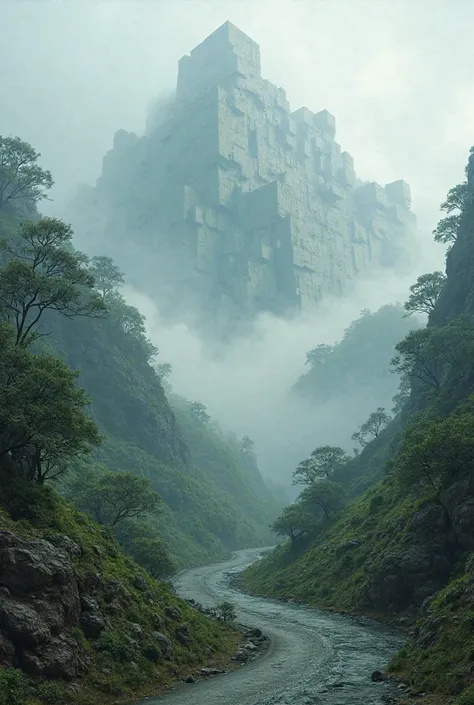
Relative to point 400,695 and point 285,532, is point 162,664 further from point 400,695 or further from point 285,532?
point 285,532

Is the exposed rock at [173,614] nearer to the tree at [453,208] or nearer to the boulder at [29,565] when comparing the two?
the boulder at [29,565]

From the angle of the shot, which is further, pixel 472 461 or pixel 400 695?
pixel 472 461

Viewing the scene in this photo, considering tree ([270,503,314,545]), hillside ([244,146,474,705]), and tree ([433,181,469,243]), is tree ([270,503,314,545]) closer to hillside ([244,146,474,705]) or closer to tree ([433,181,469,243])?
hillside ([244,146,474,705])

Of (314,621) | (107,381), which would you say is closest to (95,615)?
(314,621)

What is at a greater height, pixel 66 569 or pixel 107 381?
pixel 107 381

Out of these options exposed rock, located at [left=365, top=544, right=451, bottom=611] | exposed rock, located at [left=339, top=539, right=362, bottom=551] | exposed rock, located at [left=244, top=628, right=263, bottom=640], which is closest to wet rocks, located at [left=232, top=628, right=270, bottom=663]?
exposed rock, located at [left=244, top=628, right=263, bottom=640]

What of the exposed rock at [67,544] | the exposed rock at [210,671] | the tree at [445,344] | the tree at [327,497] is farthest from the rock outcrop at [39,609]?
the tree at [327,497]

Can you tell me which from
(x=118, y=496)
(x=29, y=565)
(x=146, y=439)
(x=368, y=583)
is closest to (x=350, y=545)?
(x=368, y=583)
